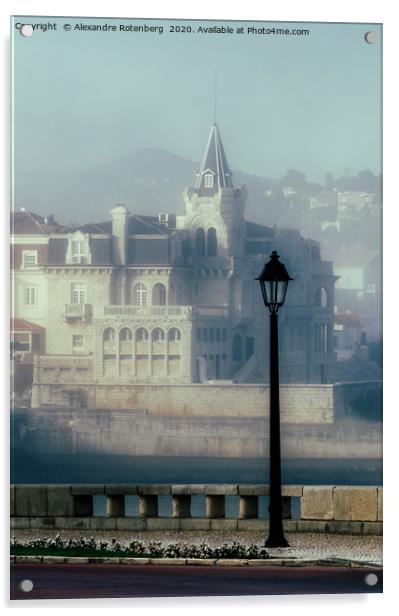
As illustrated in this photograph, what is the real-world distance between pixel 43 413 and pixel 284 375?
2067 millimetres

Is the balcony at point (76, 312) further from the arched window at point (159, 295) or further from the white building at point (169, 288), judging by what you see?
the arched window at point (159, 295)

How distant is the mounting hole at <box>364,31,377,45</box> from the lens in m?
17.0

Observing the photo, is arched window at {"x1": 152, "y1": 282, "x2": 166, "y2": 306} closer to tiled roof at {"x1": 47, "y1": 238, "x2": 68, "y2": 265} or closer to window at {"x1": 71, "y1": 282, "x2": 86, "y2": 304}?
window at {"x1": 71, "y1": 282, "x2": 86, "y2": 304}

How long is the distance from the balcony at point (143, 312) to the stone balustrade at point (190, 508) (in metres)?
1.53

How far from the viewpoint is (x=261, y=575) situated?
54.5 ft

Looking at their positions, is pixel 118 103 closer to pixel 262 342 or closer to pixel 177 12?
pixel 177 12

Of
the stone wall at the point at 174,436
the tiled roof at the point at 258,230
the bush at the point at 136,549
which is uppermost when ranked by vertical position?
the tiled roof at the point at 258,230

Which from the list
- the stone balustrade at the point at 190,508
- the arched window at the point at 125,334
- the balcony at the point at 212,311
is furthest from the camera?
the balcony at the point at 212,311

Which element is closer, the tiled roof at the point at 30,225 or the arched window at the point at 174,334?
the tiled roof at the point at 30,225

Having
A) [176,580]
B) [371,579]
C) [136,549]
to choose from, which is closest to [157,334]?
[136,549]

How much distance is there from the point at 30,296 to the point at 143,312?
1511mm

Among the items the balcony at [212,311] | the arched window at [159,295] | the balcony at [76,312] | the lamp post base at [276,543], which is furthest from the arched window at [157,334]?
the lamp post base at [276,543]

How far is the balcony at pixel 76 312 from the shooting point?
17.5 m
